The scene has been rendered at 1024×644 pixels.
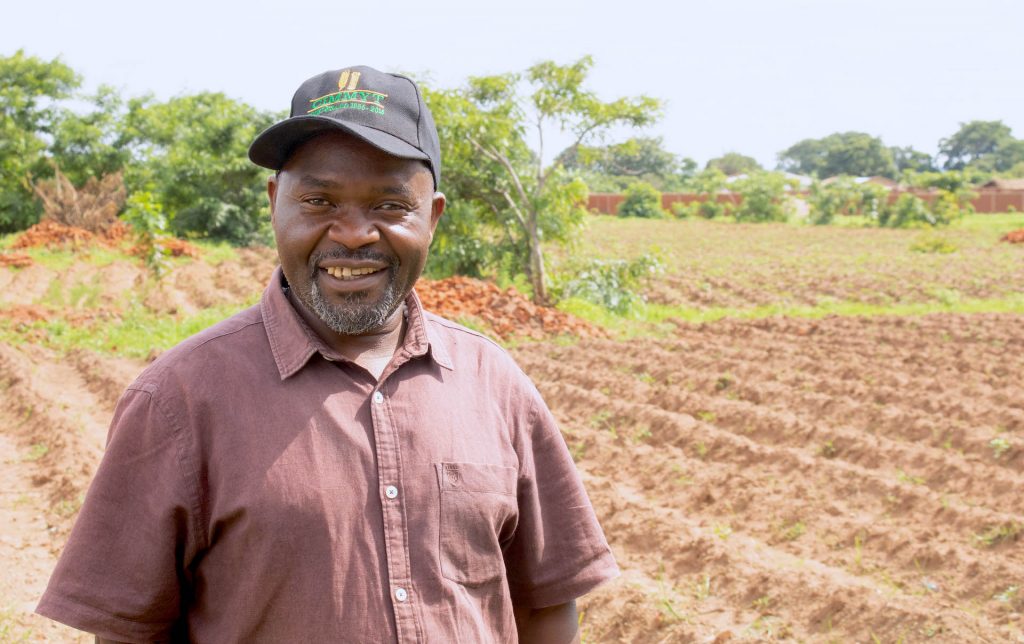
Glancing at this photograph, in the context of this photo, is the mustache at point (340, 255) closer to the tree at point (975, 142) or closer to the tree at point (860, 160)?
the tree at point (860, 160)

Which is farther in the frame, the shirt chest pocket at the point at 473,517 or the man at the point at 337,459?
the shirt chest pocket at the point at 473,517

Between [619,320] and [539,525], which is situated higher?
[539,525]

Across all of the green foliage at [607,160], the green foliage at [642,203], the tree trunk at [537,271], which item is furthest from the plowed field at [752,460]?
the green foliage at [642,203]

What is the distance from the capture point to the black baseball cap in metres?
1.56

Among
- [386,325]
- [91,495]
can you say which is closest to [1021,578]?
[386,325]

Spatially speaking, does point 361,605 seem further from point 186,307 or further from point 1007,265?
point 1007,265

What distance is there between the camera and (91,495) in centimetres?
145

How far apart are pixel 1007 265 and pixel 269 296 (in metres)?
23.0

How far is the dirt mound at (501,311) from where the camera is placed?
40.6 ft

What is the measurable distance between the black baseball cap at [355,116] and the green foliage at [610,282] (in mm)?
12602

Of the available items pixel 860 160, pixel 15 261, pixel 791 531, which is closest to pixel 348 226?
A: pixel 791 531

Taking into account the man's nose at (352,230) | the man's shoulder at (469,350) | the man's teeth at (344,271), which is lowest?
the man's shoulder at (469,350)

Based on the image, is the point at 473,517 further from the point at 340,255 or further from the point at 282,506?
the point at 340,255

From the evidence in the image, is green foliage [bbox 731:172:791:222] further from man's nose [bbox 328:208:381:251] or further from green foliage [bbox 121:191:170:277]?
man's nose [bbox 328:208:381:251]
